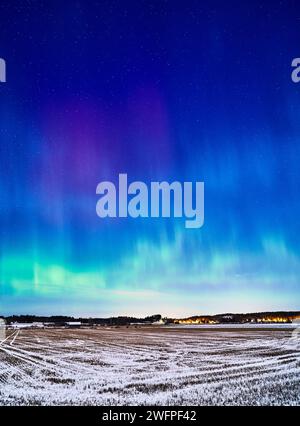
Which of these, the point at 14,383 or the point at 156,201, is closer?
the point at 156,201

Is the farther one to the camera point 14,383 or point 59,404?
point 14,383

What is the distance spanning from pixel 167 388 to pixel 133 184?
142 inches
